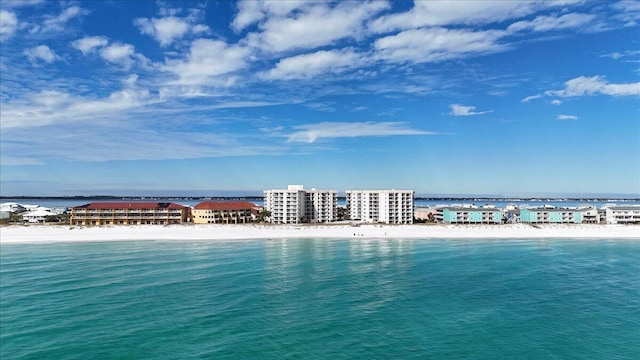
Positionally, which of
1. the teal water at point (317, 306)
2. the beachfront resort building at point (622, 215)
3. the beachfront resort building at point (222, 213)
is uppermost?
the beachfront resort building at point (222, 213)

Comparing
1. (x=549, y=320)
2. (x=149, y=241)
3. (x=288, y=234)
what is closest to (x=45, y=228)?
(x=149, y=241)

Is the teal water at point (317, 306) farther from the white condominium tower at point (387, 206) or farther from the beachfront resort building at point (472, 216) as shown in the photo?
the white condominium tower at point (387, 206)

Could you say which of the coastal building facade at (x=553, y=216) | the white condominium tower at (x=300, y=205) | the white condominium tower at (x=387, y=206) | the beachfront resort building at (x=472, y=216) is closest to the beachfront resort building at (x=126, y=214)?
the white condominium tower at (x=300, y=205)

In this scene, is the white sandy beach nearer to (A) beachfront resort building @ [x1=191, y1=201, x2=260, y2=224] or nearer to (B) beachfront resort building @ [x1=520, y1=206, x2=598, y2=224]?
(A) beachfront resort building @ [x1=191, y1=201, x2=260, y2=224]

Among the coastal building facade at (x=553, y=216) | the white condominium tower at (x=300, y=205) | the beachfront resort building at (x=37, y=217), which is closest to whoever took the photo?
the beachfront resort building at (x=37, y=217)

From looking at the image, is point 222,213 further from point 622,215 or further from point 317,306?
point 622,215

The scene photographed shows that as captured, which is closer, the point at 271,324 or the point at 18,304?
the point at 271,324

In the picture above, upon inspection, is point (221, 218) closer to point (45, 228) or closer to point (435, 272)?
point (45, 228)

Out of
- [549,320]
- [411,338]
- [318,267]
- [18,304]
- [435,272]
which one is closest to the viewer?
[411,338]

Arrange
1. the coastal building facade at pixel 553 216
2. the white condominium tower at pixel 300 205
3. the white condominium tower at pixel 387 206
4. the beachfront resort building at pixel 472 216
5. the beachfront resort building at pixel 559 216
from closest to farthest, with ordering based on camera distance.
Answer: the white condominium tower at pixel 300 205, the beachfront resort building at pixel 472 216, the white condominium tower at pixel 387 206, the coastal building facade at pixel 553 216, the beachfront resort building at pixel 559 216
